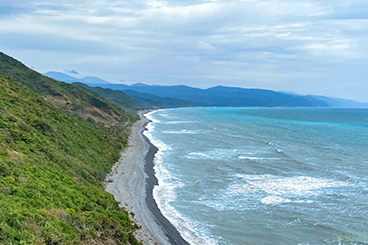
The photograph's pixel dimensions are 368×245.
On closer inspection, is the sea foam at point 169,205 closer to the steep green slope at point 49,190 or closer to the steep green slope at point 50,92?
the steep green slope at point 49,190

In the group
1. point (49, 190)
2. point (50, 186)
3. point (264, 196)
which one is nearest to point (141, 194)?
point (50, 186)

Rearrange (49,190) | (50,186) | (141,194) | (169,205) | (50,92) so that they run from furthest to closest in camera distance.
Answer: (50,92)
(141,194)
(169,205)
(50,186)
(49,190)

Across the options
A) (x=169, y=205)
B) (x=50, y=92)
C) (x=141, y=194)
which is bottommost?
(x=169, y=205)

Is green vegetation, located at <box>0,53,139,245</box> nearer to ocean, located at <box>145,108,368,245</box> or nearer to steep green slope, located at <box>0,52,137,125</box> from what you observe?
ocean, located at <box>145,108,368,245</box>

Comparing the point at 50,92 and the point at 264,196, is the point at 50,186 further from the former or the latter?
the point at 50,92

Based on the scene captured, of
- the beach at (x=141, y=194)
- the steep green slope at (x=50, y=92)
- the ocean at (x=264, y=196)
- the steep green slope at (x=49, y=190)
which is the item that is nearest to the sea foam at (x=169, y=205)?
the ocean at (x=264, y=196)

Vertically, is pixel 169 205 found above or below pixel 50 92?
below

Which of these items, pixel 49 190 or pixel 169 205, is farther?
pixel 169 205
